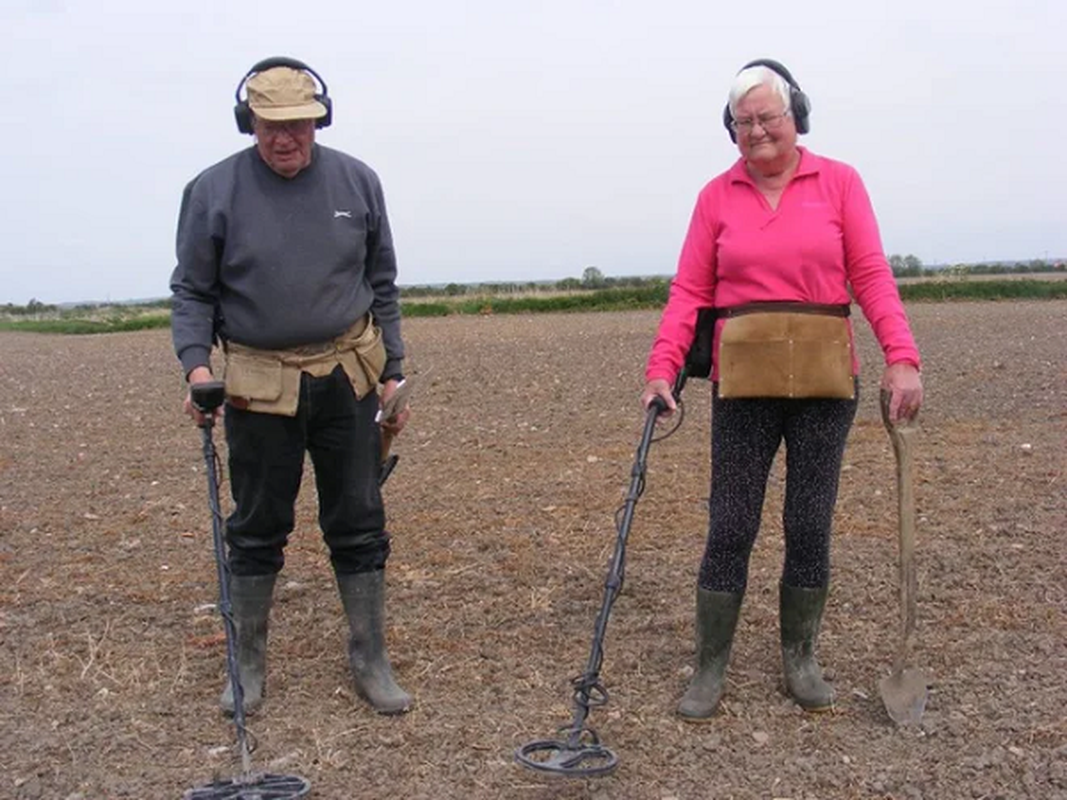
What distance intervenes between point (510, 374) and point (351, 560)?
1101cm

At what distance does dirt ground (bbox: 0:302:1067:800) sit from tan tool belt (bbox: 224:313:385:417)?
3.65 feet

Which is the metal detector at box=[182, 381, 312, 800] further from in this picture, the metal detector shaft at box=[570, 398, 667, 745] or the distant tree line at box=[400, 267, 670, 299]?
the distant tree line at box=[400, 267, 670, 299]

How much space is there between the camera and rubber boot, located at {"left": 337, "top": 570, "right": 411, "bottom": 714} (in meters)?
4.21

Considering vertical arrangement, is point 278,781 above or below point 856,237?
below

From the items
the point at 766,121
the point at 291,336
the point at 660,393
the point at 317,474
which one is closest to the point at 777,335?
the point at 660,393

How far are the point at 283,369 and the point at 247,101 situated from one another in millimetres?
891

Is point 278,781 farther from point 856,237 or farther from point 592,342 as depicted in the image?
point 592,342

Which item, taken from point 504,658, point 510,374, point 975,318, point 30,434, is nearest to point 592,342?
point 510,374

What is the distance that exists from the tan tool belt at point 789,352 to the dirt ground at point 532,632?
114 cm

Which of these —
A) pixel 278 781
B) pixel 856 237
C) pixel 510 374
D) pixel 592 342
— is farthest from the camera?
pixel 592 342

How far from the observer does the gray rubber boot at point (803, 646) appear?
4023 millimetres

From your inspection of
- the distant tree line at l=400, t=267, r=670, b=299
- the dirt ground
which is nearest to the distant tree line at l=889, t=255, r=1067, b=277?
the distant tree line at l=400, t=267, r=670, b=299

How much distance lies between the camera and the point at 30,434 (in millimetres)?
11016

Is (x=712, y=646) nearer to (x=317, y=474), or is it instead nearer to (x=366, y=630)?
(x=366, y=630)
